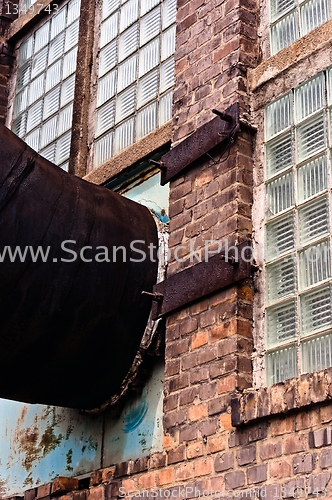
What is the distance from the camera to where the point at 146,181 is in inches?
229

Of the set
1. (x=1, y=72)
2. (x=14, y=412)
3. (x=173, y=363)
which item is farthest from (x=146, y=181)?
(x=1, y=72)

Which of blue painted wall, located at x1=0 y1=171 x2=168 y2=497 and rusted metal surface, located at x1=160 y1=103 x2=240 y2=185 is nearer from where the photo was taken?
rusted metal surface, located at x1=160 y1=103 x2=240 y2=185

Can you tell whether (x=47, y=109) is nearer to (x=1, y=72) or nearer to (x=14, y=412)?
(x=1, y=72)

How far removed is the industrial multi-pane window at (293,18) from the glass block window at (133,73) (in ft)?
3.31

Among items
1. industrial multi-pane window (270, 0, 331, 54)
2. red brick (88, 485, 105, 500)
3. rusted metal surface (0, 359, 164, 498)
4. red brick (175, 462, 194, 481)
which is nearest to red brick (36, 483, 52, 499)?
rusted metal surface (0, 359, 164, 498)

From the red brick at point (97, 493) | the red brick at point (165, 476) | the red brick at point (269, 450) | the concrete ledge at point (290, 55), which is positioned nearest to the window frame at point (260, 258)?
the concrete ledge at point (290, 55)

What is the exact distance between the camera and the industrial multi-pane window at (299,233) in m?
4.15

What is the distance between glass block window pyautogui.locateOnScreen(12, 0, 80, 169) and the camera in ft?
23.1

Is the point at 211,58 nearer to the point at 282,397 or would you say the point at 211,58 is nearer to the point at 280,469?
the point at 282,397

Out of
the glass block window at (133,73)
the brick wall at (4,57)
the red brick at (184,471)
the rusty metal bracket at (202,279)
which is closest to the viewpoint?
the red brick at (184,471)

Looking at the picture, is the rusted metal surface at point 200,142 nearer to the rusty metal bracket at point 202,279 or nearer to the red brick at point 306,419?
the rusty metal bracket at point 202,279
